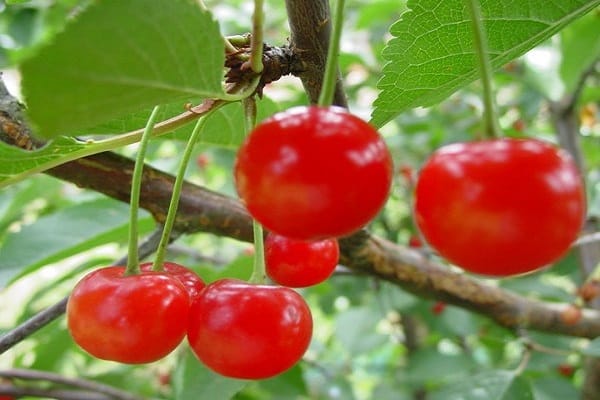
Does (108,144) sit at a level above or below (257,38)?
below

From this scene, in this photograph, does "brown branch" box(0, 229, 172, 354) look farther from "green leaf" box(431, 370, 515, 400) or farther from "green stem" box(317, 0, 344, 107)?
"green leaf" box(431, 370, 515, 400)

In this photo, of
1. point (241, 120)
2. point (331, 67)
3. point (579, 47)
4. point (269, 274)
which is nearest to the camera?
point (331, 67)

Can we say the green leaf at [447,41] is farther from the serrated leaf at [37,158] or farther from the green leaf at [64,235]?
the green leaf at [64,235]

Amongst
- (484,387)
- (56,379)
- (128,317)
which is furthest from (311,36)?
(484,387)

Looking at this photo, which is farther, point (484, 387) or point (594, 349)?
point (484, 387)

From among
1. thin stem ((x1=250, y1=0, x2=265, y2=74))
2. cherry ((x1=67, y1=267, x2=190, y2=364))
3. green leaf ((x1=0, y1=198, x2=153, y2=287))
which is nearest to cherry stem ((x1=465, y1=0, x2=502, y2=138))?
thin stem ((x1=250, y1=0, x2=265, y2=74))

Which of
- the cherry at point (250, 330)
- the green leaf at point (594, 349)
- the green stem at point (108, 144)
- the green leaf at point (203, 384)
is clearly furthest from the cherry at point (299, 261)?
the green leaf at point (594, 349)

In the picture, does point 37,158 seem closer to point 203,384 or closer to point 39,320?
point 39,320
